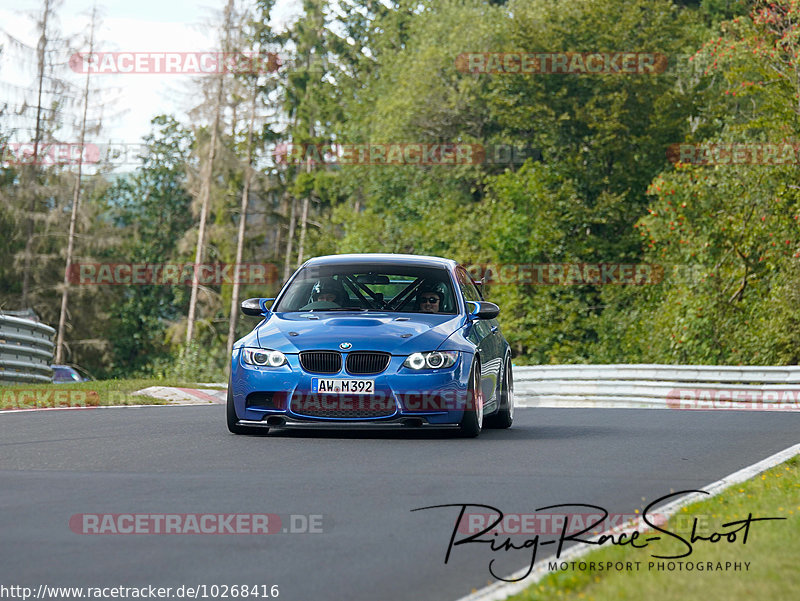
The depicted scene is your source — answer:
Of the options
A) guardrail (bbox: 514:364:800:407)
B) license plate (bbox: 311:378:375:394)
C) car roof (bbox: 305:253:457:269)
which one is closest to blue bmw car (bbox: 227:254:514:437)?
license plate (bbox: 311:378:375:394)

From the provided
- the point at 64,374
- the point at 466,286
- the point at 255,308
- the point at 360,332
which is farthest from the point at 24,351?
the point at 64,374

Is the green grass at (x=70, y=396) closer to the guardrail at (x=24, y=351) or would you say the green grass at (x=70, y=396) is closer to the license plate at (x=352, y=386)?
the guardrail at (x=24, y=351)

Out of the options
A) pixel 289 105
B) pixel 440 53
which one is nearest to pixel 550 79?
pixel 440 53

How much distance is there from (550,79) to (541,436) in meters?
35.0

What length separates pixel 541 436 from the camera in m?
13.2

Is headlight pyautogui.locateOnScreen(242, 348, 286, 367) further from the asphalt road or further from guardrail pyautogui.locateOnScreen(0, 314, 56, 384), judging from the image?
guardrail pyautogui.locateOnScreen(0, 314, 56, 384)

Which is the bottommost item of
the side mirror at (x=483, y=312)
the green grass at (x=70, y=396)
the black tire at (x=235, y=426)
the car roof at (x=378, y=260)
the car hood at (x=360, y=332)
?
the green grass at (x=70, y=396)

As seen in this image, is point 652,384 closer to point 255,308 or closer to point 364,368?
point 255,308

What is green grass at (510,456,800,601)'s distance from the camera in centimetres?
523

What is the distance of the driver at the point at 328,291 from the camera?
1348 cm

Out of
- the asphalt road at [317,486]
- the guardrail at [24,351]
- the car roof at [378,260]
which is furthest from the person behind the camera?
the guardrail at [24,351]

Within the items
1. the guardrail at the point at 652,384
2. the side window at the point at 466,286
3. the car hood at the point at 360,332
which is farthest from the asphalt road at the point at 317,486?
the guardrail at the point at 652,384

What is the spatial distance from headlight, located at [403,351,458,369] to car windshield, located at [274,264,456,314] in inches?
40.5

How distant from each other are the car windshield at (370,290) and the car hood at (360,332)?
0.39 metres
